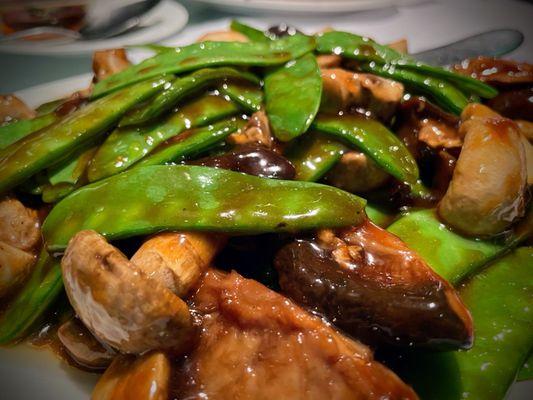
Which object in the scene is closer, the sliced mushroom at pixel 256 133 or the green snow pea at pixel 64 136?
the green snow pea at pixel 64 136

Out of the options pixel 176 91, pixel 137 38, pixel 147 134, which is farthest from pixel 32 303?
pixel 137 38

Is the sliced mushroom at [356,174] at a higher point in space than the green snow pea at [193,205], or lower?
lower

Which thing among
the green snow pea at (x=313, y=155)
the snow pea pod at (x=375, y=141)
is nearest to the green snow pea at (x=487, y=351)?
the snow pea pod at (x=375, y=141)

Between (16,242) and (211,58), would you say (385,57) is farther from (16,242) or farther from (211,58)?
(16,242)

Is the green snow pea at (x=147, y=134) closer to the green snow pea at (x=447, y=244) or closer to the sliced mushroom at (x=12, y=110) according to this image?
the sliced mushroom at (x=12, y=110)

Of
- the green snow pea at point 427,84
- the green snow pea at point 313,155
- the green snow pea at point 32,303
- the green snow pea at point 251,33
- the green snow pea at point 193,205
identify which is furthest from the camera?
the green snow pea at point 251,33

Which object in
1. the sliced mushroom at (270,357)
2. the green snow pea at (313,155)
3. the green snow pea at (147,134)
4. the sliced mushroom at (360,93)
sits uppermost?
the green snow pea at (147,134)

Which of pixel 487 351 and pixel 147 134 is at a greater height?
pixel 147 134
